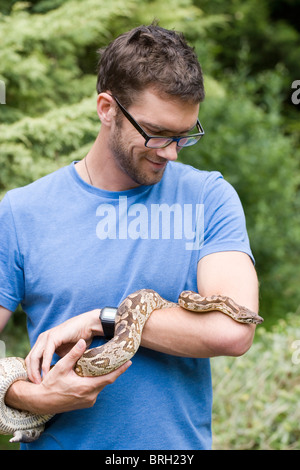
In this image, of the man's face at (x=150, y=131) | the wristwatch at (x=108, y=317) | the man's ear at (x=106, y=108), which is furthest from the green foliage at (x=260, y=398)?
the man's ear at (x=106, y=108)

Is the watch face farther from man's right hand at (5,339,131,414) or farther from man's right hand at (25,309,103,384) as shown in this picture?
man's right hand at (5,339,131,414)

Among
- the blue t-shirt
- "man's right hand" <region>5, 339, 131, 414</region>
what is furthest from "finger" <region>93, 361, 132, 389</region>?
the blue t-shirt

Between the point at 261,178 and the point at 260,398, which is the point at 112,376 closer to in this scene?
the point at 260,398

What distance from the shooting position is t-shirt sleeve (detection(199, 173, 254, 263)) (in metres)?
2.96

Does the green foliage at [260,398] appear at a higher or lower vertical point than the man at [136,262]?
lower

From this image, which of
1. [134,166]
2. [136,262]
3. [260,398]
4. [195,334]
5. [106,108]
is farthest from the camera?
[260,398]

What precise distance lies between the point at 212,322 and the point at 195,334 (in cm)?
11

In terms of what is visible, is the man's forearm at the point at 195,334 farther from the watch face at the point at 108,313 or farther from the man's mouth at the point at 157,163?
the man's mouth at the point at 157,163

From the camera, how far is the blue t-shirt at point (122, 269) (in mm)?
2945

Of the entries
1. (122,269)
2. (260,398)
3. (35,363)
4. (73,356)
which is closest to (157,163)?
(122,269)

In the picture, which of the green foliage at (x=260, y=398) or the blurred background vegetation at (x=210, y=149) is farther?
the blurred background vegetation at (x=210, y=149)

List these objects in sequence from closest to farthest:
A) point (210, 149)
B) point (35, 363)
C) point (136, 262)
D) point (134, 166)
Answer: point (35, 363), point (136, 262), point (134, 166), point (210, 149)

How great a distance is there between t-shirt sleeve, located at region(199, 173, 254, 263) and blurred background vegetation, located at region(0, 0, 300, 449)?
66.6 inches

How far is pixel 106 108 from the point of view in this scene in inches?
130
